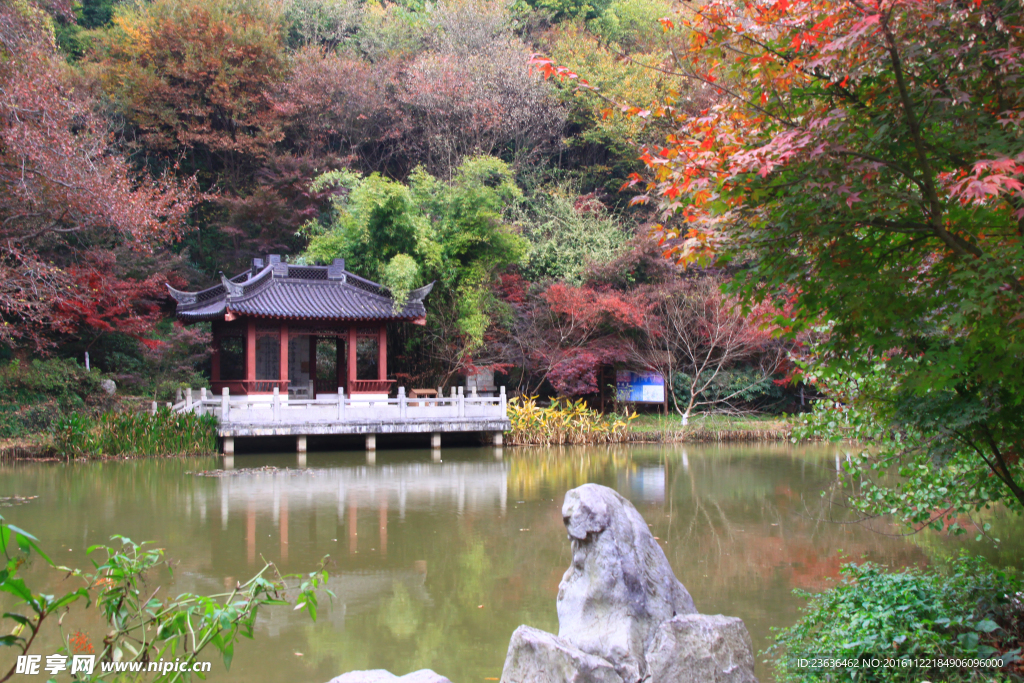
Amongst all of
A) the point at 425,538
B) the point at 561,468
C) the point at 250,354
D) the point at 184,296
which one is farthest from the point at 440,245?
the point at 425,538

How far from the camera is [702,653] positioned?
314 centimetres

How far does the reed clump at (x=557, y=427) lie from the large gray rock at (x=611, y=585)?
11458 mm

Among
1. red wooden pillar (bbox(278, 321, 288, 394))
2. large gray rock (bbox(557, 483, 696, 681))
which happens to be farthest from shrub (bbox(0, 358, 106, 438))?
large gray rock (bbox(557, 483, 696, 681))

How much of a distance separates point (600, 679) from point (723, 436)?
45.3ft

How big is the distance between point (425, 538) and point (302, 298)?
952 cm

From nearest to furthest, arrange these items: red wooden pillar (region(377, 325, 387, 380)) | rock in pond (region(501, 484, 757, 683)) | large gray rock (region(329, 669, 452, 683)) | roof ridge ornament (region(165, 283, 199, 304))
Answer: large gray rock (region(329, 669, 452, 683)) < rock in pond (region(501, 484, 757, 683)) < roof ridge ornament (region(165, 283, 199, 304)) < red wooden pillar (region(377, 325, 387, 380))

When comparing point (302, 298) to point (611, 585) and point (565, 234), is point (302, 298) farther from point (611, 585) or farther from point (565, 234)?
point (611, 585)

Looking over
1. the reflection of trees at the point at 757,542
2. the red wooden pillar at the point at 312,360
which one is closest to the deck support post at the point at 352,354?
the red wooden pillar at the point at 312,360

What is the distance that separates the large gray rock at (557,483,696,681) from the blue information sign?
13.8m

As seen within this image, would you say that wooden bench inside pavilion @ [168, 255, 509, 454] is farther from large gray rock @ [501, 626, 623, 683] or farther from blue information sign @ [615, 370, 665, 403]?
large gray rock @ [501, 626, 623, 683]

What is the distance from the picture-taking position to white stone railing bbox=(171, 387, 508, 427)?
13148mm

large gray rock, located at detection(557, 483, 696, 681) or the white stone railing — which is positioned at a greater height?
the white stone railing

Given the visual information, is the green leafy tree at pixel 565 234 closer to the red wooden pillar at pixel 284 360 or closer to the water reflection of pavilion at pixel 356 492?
the red wooden pillar at pixel 284 360

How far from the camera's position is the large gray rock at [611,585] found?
132 inches
